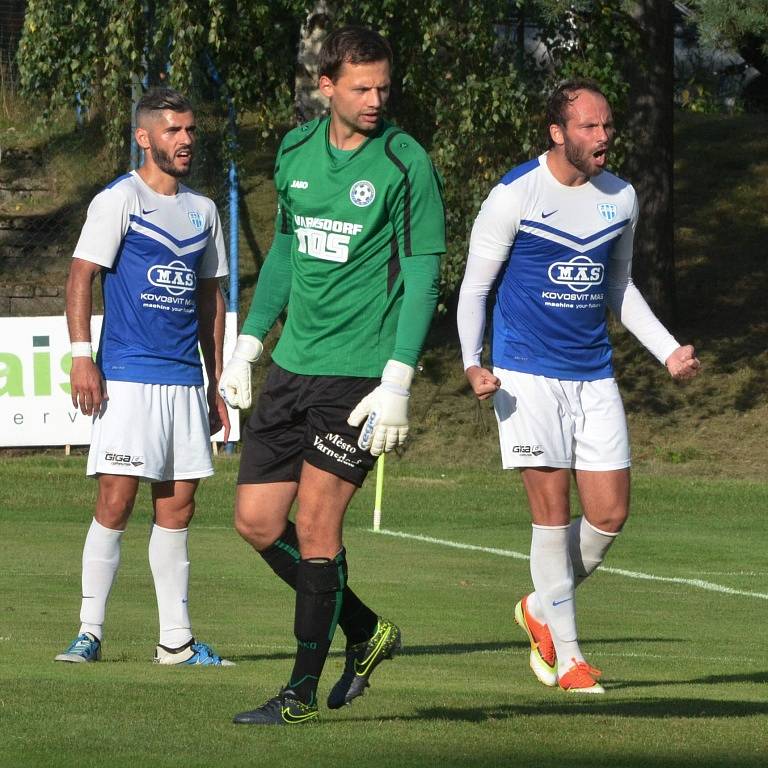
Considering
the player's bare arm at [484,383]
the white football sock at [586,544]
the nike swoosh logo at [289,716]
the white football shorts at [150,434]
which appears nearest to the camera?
the nike swoosh logo at [289,716]

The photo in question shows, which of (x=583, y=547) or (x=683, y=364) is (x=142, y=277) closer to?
(x=583, y=547)

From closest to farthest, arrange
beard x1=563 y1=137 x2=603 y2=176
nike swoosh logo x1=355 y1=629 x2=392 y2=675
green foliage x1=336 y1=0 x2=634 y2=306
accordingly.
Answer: nike swoosh logo x1=355 y1=629 x2=392 y2=675 < beard x1=563 y1=137 x2=603 y2=176 < green foliage x1=336 y1=0 x2=634 y2=306

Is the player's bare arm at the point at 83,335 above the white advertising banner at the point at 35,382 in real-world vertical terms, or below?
above

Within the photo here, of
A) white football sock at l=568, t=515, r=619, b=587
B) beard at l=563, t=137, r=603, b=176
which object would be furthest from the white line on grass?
beard at l=563, t=137, r=603, b=176

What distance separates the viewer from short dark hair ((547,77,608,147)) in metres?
6.94

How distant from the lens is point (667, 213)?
2500cm

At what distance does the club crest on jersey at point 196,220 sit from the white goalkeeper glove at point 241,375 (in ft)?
4.96

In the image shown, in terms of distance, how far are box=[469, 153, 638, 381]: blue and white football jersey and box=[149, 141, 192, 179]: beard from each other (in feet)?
4.71

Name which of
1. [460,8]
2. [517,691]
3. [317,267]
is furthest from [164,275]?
[460,8]

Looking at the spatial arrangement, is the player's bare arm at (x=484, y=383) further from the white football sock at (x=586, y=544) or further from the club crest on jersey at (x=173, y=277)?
the club crest on jersey at (x=173, y=277)

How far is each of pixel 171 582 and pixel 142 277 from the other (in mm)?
1358

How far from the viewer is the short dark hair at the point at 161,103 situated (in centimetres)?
766

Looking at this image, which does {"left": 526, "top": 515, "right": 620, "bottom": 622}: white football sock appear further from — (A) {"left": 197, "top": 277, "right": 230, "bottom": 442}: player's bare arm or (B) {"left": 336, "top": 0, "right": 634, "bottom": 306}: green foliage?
(B) {"left": 336, "top": 0, "right": 634, "bottom": 306}: green foliage

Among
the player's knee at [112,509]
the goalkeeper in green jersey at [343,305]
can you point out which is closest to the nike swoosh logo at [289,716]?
the goalkeeper in green jersey at [343,305]
